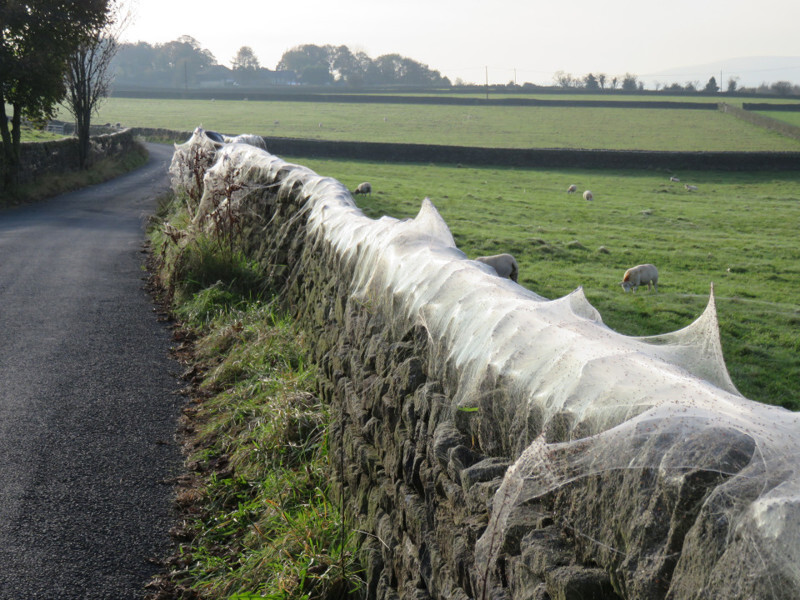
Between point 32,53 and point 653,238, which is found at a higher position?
point 32,53

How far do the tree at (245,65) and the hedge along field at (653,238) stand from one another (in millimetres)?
128602

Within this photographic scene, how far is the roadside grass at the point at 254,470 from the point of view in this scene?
4.34 m

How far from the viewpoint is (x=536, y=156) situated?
36.8 metres

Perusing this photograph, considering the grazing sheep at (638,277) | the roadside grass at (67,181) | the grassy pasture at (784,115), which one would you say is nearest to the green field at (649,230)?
the grazing sheep at (638,277)

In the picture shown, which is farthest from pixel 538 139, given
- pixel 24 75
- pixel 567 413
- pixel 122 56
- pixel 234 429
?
pixel 122 56

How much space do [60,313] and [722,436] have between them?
999 centimetres

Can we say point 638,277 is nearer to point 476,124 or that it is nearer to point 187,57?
point 476,124

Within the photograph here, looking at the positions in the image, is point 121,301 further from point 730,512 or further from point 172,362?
point 730,512

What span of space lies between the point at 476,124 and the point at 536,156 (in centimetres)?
2745

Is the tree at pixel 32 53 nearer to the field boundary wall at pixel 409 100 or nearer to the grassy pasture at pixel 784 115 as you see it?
the grassy pasture at pixel 784 115

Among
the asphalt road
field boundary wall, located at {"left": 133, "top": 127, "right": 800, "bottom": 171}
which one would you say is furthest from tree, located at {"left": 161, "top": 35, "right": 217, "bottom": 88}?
the asphalt road

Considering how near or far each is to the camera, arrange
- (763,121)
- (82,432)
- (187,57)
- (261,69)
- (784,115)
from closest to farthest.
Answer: (82,432) → (763,121) → (784,115) → (187,57) → (261,69)

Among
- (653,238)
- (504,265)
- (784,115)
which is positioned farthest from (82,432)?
(784,115)

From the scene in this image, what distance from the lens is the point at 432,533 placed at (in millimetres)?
3342
